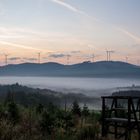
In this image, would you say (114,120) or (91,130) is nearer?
(91,130)

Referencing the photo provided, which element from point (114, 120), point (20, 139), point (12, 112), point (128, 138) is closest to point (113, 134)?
point (114, 120)

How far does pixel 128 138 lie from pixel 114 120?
1060 mm

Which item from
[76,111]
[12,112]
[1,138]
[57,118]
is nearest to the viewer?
[1,138]

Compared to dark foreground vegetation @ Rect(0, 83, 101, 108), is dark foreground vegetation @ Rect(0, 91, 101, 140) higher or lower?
higher

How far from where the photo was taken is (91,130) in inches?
410

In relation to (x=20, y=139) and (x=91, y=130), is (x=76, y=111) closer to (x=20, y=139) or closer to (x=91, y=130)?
(x=91, y=130)

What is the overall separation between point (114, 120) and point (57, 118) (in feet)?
5.44

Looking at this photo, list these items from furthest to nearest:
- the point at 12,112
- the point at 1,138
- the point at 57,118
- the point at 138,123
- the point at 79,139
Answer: the point at 12,112
the point at 57,118
the point at 138,123
the point at 79,139
the point at 1,138

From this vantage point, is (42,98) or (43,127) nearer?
(43,127)

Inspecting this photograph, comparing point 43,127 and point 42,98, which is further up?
point 43,127

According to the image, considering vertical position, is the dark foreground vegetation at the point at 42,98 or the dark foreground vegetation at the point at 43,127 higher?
the dark foreground vegetation at the point at 43,127

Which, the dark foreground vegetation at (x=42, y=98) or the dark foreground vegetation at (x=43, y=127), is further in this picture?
the dark foreground vegetation at (x=42, y=98)

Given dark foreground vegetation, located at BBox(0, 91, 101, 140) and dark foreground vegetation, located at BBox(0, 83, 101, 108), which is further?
dark foreground vegetation, located at BBox(0, 83, 101, 108)

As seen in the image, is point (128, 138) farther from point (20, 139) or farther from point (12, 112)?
point (12, 112)
